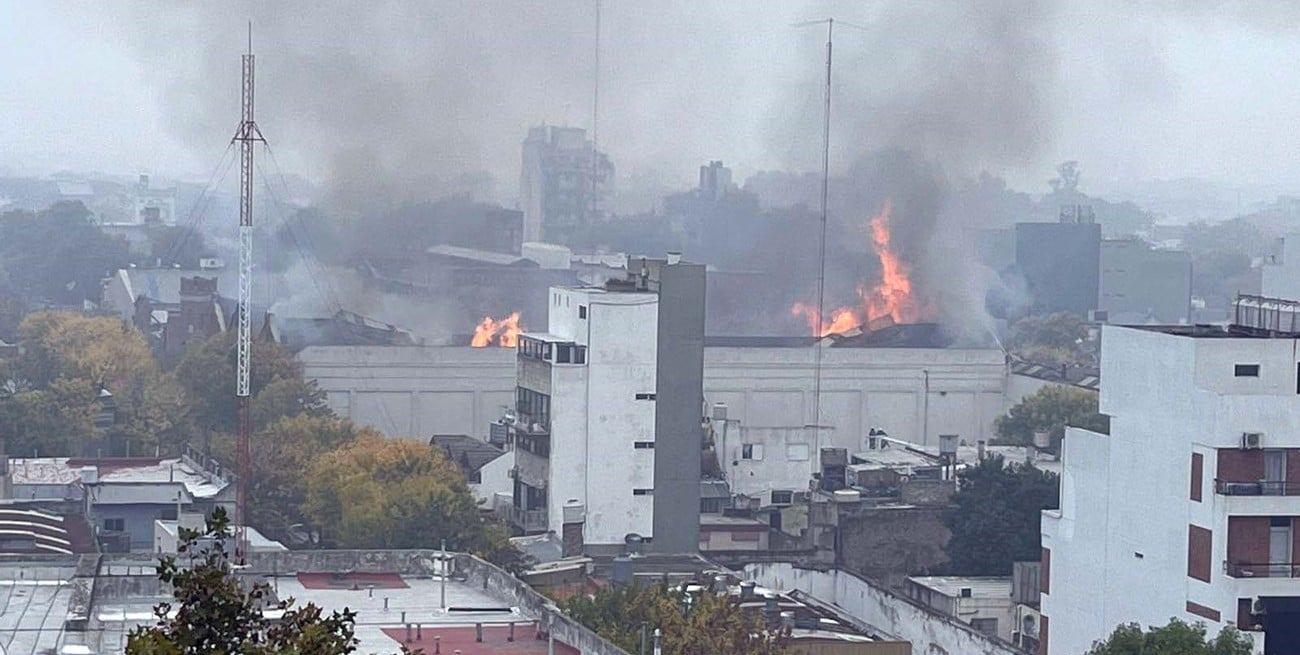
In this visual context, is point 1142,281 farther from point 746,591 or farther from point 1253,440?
point 1253,440

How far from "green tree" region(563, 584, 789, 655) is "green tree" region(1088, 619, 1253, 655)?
5.87ft

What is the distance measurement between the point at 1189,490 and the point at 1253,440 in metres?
0.40

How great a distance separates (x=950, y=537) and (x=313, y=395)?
789cm

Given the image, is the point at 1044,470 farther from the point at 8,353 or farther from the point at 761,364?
the point at 8,353

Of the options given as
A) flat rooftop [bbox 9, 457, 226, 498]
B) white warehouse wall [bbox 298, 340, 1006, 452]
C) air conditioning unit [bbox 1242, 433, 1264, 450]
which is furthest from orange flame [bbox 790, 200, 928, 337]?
air conditioning unit [bbox 1242, 433, 1264, 450]

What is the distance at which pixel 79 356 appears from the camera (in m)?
28.4

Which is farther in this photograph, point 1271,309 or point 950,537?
point 950,537

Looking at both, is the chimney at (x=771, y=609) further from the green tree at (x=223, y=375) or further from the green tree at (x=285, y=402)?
the green tree at (x=223, y=375)

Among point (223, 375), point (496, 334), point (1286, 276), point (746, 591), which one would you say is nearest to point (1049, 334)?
point (496, 334)

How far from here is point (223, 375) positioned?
24938mm

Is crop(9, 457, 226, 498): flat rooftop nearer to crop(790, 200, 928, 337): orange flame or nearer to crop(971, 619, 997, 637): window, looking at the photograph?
crop(971, 619, 997, 637): window

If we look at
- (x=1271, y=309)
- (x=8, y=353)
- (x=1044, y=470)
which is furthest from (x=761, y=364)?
(x=1271, y=309)

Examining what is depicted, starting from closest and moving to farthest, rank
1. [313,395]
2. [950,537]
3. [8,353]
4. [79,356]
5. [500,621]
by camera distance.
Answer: [500,621]
[950,537]
[313,395]
[79,356]
[8,353]

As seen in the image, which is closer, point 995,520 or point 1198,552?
point 1198,552
